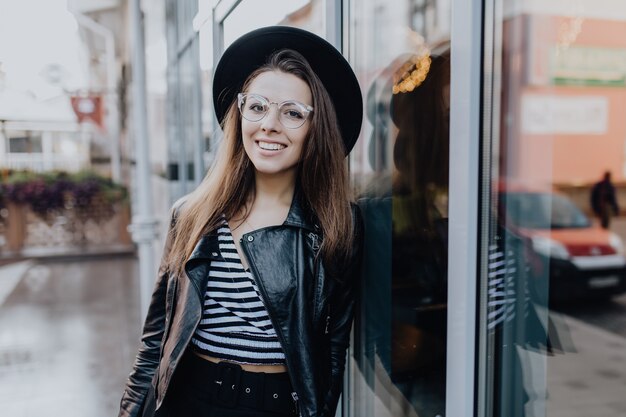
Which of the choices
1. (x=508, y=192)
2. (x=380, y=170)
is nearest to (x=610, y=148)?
(x=380, y=170)

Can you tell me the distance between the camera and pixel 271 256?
1.36 metres

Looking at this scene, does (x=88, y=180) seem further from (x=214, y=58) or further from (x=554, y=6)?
(x=554, y=6)

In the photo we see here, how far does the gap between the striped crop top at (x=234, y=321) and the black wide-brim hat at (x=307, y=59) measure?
44 centimetres

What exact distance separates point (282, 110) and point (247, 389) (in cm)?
66

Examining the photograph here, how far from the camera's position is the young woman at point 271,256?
1.34 meters

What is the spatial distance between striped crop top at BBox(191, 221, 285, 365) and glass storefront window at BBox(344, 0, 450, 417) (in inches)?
16.3

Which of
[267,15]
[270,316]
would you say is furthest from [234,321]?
[267,15]

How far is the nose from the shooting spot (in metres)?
1.34

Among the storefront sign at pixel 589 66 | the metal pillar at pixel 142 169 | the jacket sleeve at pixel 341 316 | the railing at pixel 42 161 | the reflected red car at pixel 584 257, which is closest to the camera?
the jacket sleeve at pixel 341 316

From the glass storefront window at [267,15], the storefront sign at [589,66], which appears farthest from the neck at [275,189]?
the storefront sign at [589,66]

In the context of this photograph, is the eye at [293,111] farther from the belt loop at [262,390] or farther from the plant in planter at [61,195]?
the plant in planter at [61,195]

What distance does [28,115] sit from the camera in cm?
1062

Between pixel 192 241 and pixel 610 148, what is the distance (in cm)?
521

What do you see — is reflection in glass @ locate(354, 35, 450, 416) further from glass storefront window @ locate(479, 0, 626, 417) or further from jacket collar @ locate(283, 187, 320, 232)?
jacket collar @ locate(283, 187, 320, 232)
